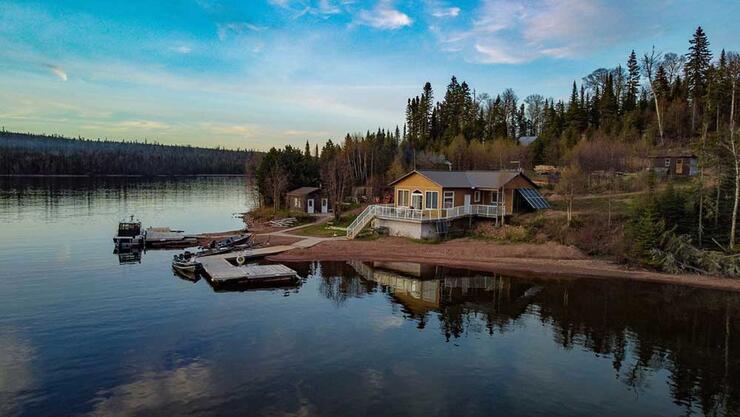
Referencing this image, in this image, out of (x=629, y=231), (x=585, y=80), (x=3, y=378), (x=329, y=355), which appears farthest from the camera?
(x=585, y=80)

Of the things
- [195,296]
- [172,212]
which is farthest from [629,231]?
[172,212]

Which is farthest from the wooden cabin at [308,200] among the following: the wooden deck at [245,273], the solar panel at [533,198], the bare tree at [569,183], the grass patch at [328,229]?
→ the bare tree at [569,183]

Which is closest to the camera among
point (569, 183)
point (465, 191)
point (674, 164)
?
point (465, 191)

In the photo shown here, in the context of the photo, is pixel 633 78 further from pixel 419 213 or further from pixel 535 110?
pixel 419 213

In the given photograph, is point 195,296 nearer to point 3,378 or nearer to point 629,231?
point 3,378

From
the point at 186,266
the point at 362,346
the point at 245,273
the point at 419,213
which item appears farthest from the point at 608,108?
the point at 362,346

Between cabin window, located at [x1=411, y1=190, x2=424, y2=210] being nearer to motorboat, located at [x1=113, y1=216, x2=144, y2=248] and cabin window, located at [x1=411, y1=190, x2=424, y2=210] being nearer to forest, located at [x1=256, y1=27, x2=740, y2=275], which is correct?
forest, located at [x1=256, y1=27, x2=740, y2=275]
